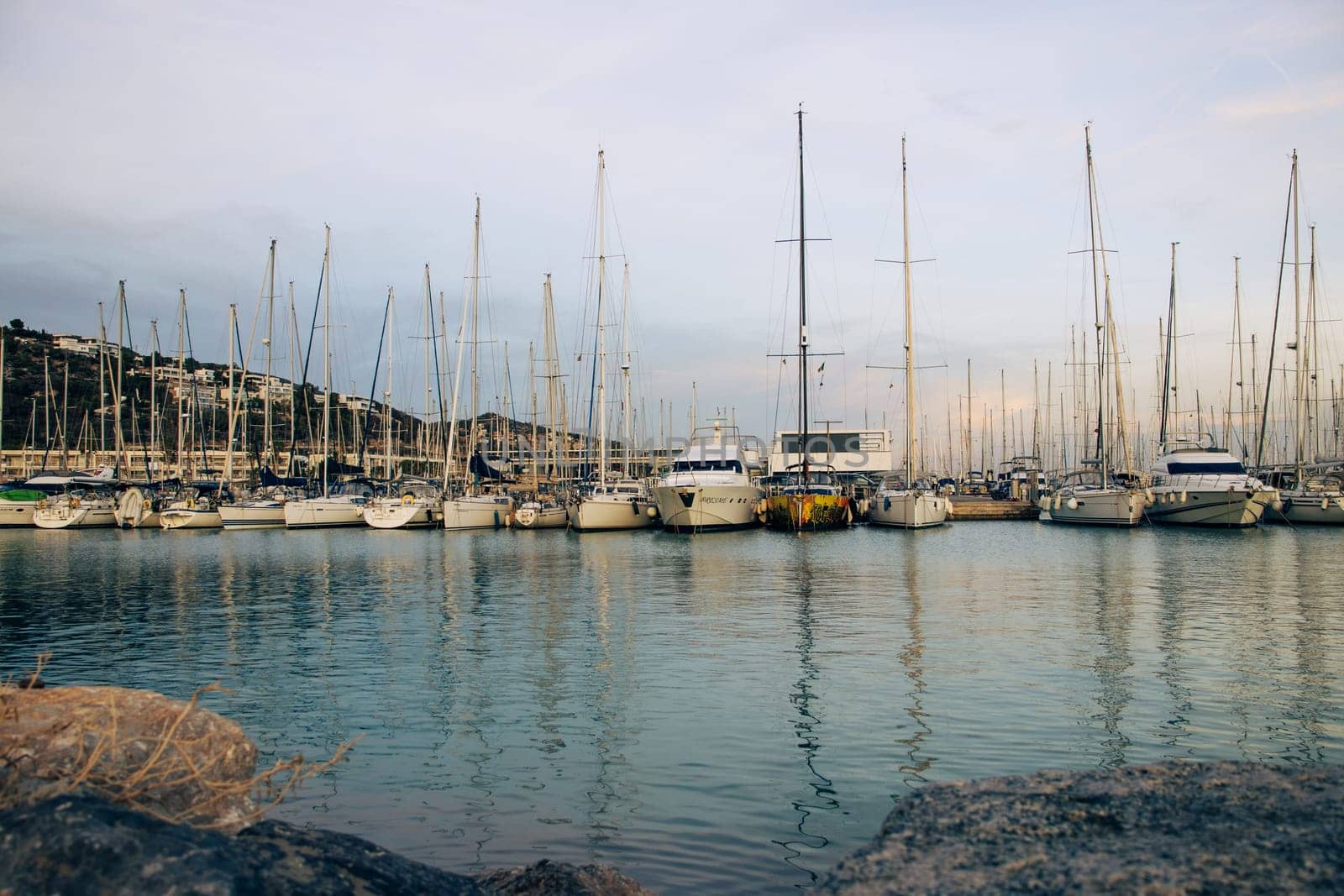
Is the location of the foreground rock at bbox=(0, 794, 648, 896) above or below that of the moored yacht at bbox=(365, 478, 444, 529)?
above

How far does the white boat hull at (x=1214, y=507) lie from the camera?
50.2m

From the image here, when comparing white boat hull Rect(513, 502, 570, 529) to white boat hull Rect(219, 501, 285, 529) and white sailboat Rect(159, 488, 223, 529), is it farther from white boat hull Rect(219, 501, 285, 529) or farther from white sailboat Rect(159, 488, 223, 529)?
white sailboat Rect(159, 488, 223, 529)

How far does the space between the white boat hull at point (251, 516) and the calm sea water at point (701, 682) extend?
111 feet

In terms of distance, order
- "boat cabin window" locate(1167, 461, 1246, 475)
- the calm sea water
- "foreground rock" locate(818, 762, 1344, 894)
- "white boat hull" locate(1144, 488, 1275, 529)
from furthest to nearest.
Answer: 1. "boat cabin window" locate(1167, 461, 1246, 475)
2. "white boat hull" locate(1144, 488, 1275, 529)
3. the calm sea water
4. "foreground rock" locate(818, 762, 1344, 894)

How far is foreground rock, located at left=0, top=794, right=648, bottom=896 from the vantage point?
3584 mm

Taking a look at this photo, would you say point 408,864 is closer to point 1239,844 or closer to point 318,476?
point 1239,844

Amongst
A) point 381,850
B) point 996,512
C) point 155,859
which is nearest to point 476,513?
point 996,512

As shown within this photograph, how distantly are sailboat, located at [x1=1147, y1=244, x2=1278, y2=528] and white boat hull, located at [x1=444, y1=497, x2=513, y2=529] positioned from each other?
37.6 metres

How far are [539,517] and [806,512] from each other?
17342 millimetres

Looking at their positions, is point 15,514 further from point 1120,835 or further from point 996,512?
point 1120,835

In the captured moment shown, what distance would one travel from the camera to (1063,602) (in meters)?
22.9

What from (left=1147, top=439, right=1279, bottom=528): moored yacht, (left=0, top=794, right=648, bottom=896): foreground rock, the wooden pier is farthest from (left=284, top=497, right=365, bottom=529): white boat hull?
(left=0, top=794, right=648, bottom=896): foreground rock

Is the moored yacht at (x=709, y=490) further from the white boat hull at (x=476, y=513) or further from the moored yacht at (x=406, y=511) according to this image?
the moored yacht at (x=406, y=511)

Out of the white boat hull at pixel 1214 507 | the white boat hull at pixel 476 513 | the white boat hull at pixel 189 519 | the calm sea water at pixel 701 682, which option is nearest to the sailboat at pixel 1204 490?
the white boat hull at pixel 1214 507
